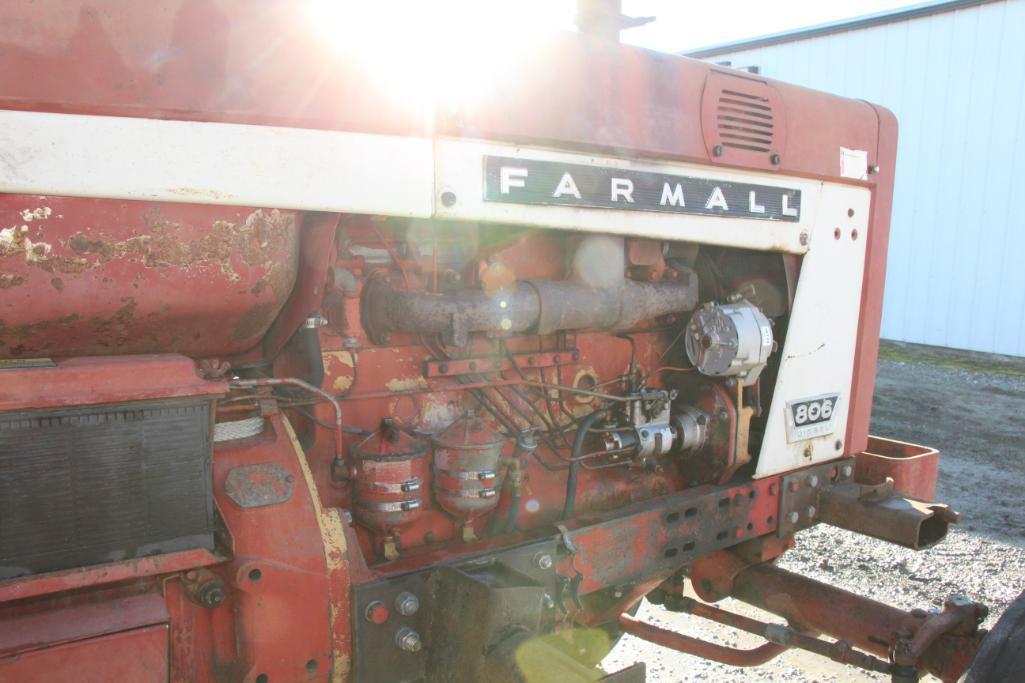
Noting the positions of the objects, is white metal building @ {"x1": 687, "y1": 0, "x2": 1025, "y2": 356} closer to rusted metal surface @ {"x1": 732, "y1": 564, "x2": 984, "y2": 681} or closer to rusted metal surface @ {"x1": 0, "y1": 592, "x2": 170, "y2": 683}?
rusted metal surface @ {"x1": 732, "y1": 564, "x2": 984, "y2": 681}

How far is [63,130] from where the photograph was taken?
138 cm

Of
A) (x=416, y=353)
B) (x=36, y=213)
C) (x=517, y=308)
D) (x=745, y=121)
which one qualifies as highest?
(x=745, y=121)

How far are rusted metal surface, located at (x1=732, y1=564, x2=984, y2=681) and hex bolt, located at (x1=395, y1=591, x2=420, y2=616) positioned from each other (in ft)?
4.45

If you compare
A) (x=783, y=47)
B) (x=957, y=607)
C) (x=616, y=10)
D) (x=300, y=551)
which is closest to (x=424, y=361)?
(x=300, y=551)

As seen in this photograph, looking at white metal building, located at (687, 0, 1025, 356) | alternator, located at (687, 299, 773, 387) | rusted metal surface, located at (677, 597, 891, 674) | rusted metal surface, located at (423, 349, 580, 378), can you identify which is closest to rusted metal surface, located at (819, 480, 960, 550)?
rusted metal surface, located at (677, 597, 891, 674)

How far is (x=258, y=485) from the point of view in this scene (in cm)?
170

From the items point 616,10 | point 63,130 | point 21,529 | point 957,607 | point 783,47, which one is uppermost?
point 783,47

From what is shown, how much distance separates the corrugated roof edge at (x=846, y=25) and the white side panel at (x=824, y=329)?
8755 millimetres

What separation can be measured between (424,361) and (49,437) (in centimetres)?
95

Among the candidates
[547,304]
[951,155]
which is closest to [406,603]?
[547,304]

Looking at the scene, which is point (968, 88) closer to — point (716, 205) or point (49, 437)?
point (716, 205)

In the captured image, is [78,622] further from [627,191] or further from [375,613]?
[627,191]

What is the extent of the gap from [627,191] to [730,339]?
2.03 ft

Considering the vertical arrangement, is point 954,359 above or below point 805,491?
below
